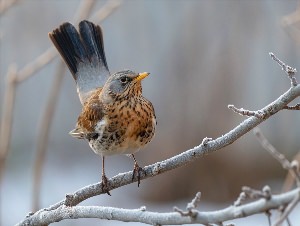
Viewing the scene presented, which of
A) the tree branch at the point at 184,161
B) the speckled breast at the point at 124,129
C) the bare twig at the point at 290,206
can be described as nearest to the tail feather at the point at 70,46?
the speckled breast at the point at 124,129

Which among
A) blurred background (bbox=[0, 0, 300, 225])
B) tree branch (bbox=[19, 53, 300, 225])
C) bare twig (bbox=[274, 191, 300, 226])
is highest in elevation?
blurred background (bbox=[0, 0, 300, 225])

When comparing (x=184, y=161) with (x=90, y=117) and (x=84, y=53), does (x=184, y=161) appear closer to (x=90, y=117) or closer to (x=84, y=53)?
(x=90, y=117)

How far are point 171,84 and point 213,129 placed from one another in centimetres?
82

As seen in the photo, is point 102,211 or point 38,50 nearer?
point 102,211

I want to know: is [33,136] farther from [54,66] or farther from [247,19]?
[247,19]

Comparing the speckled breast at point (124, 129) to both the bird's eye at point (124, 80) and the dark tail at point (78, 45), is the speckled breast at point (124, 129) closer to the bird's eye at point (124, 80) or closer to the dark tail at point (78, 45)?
the bird's eye at point (124, 80)

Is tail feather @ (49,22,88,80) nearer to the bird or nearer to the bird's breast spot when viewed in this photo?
the bird

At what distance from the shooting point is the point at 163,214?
8.11 feet

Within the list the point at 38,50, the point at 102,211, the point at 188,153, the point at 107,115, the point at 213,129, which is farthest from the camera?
the point at 38,50

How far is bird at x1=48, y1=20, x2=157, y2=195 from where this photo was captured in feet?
13.1

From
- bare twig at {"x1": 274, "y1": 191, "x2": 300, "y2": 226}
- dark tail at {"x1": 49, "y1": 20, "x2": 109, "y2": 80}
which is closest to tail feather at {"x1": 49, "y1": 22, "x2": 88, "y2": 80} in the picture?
dark tail at {"x1": 49, "y1": 20, "x2": 109, "y2": 80}

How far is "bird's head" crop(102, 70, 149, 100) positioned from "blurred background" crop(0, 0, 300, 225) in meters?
4.37

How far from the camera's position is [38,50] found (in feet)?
32.9

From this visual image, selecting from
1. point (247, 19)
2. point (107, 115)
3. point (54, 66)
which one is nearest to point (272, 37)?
point (247, 19)
